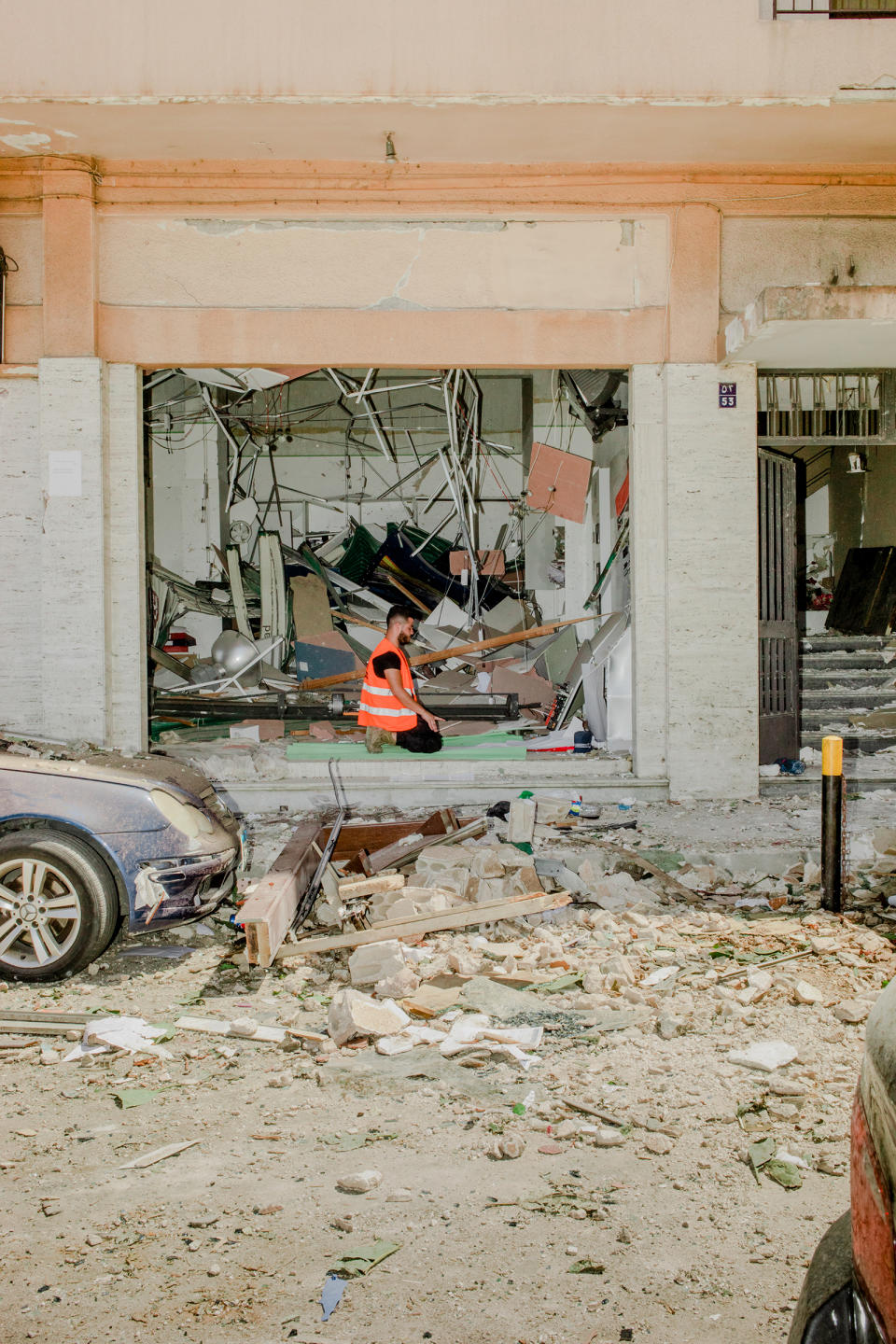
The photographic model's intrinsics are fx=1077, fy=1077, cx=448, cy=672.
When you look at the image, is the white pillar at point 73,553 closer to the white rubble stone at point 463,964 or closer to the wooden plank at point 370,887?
the wooden plank at point 370,887

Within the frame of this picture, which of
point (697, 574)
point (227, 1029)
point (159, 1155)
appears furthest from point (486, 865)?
point (697, 574)

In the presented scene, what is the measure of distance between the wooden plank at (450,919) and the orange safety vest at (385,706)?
13.3 ft

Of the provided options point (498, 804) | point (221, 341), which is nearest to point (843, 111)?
point (221, 341)

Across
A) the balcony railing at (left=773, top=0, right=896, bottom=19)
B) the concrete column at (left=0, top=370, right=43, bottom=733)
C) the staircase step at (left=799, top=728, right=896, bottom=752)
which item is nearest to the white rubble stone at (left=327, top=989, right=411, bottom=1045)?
the concrete column at (left=0, top=370, right=43, bottom=733)

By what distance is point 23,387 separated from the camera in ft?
30.3

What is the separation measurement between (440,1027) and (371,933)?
97cm

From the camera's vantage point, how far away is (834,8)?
849 centimetres

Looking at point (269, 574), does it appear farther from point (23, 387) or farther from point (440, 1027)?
point (440, 1027)

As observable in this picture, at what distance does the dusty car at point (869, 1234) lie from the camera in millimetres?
1794

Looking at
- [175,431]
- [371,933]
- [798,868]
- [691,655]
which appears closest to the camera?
[371,933]

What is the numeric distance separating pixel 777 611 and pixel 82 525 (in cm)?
626

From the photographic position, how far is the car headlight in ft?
18.2

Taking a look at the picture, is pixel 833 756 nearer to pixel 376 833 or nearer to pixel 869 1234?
pixel 376 833

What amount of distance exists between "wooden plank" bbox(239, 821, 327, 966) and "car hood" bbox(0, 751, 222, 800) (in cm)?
63
